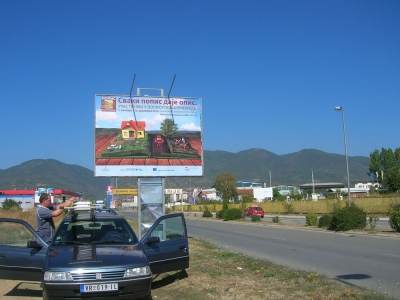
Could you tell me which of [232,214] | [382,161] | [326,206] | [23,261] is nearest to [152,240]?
[23,261]

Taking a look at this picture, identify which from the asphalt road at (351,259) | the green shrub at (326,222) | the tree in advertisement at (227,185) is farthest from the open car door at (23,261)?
the tree in advertisement at (227,185)

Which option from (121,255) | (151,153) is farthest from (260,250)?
(121,255)

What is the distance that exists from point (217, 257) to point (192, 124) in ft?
29.8

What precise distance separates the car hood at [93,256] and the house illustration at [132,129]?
46.3 feet

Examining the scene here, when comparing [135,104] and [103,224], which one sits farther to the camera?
[135,104]

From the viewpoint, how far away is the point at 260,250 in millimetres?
21250

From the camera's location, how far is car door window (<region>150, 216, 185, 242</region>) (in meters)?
12.6

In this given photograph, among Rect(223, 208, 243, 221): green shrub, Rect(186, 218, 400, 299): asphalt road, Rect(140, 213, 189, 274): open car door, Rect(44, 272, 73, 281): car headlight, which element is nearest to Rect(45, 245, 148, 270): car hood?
Rect(44, 272, 73, 281): car headlight

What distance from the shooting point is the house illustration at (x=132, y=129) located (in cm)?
2378

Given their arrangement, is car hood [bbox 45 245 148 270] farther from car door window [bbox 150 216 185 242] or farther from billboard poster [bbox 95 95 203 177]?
billboard poster [bbox 95 95 203 177]

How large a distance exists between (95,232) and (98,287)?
219cm

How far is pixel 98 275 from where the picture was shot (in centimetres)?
850

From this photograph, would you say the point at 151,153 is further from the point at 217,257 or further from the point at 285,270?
the point at 285,270

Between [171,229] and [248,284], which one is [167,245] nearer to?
[171,229]
